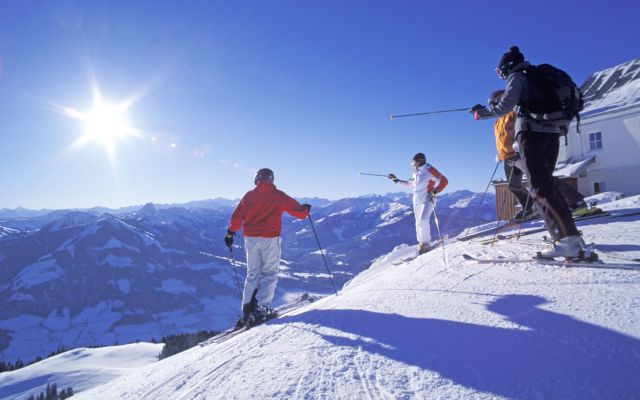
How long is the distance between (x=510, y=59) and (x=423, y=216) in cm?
462

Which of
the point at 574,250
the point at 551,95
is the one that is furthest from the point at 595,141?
the point at 574,250

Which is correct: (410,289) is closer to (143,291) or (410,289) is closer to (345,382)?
(345,382)

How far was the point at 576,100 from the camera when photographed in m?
3.62

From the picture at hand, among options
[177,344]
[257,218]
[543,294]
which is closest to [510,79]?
[543,294]

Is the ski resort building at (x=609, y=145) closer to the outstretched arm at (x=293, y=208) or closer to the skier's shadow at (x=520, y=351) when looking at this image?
the outstretched arm at (x=293, y=208)

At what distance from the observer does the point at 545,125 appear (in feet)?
12.0

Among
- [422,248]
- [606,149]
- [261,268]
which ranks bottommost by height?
[422,248]

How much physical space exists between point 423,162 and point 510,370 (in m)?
6.62

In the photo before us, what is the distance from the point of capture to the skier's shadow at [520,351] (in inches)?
63.2

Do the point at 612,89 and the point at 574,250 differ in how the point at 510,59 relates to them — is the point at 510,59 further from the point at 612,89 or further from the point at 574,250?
the point at 612,89

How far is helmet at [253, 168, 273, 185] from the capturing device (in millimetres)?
5629

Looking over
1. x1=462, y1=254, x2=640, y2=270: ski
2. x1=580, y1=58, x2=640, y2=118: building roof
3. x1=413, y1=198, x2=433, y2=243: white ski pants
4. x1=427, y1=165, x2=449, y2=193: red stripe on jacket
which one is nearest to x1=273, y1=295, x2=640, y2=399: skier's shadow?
x1=462, y1=254, x2=640, y2=270: ski

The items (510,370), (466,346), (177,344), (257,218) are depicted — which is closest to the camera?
(510,370)

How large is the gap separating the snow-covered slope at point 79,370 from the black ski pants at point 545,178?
11847 mm
